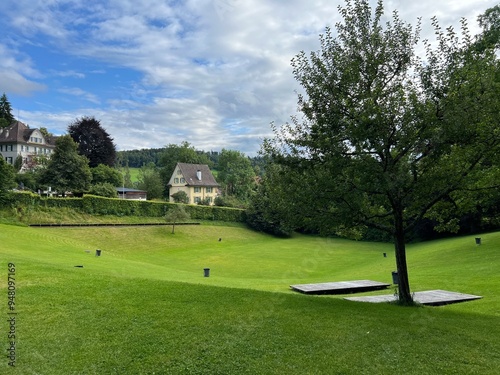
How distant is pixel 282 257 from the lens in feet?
108

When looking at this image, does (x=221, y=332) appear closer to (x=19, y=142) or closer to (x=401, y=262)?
(x=401, y=262)

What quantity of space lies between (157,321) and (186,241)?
115 feet

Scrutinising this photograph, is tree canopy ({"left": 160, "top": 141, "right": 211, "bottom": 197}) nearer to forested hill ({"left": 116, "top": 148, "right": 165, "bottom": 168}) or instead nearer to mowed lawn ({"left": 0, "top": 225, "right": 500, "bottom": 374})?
forested hill ({"left": 116, "top": 148, "right": 165, "bottom": 168})

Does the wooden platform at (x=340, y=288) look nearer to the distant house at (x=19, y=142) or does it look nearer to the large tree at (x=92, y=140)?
the large tree at (x=92, y=140)

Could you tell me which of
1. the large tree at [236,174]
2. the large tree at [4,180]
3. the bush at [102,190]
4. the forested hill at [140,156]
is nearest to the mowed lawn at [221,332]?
the large tree at [4,180]

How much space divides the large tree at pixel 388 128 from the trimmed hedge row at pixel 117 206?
35.3m

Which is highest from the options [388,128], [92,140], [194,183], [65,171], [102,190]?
[92,140]

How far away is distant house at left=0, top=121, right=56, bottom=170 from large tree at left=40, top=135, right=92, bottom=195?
24.3 m

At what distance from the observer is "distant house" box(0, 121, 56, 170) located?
71500mm

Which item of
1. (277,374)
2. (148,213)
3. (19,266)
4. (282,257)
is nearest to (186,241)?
(148,213)

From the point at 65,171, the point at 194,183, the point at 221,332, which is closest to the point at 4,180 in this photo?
the point at 65,171

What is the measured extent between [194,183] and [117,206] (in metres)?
30.4

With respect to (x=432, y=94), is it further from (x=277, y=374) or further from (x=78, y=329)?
(x=78, y=329)

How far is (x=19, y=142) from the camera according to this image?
7144 centimetres
